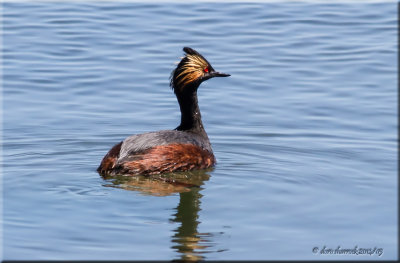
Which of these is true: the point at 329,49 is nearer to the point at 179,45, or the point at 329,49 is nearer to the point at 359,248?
the point at 179,45

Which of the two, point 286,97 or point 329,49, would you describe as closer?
point 286,97

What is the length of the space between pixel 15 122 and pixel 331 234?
6.19 m

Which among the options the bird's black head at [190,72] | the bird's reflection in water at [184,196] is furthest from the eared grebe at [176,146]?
the bird's reflection in water at [184,196]

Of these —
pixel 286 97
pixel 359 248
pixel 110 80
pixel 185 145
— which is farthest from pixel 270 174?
pixel 110 80

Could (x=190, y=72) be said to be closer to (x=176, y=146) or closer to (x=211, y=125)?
(x=176, y=146)

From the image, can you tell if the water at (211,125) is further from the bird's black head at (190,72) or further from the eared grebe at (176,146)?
the bird's black head at (190,72)

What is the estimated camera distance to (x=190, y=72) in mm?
11008

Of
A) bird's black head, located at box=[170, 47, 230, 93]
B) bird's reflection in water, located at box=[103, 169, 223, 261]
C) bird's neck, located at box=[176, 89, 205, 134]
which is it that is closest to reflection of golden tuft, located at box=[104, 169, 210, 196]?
bird's reflection in water, located at box=[103, 169, 223, 261]

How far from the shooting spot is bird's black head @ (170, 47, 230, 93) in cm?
1091

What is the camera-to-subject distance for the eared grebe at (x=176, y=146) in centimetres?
1003

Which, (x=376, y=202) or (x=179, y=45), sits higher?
(x=179, y=45)

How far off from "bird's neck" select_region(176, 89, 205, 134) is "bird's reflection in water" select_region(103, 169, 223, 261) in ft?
3.32

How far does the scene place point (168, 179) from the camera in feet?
32.8

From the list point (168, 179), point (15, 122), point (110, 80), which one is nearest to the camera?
point (168, 179)
